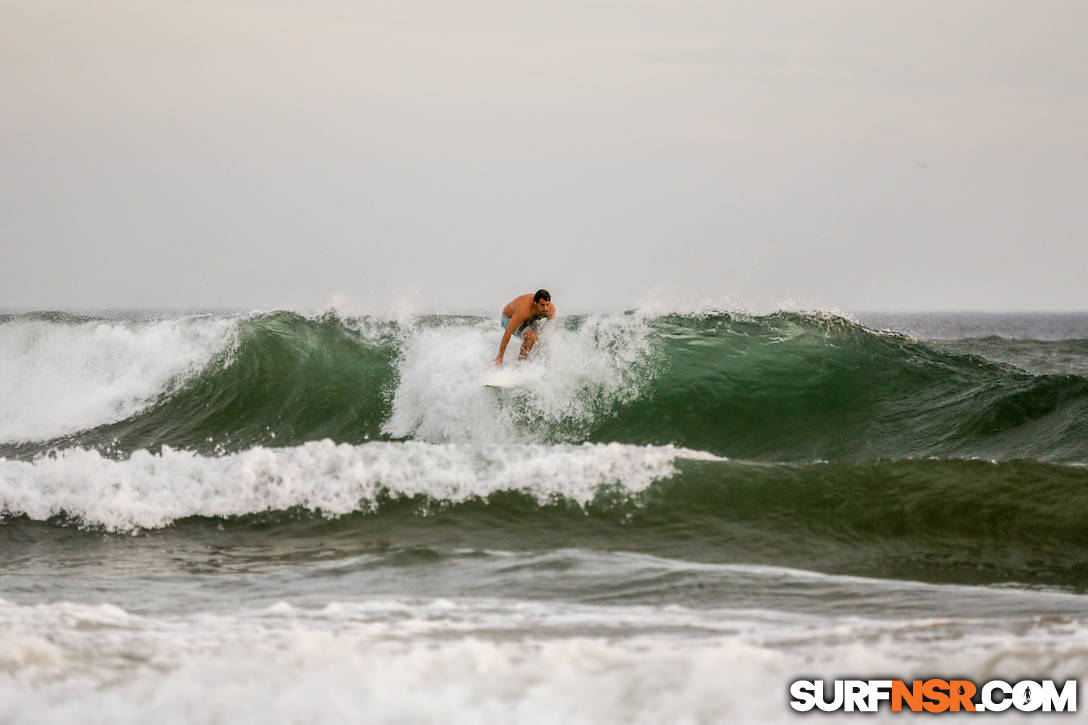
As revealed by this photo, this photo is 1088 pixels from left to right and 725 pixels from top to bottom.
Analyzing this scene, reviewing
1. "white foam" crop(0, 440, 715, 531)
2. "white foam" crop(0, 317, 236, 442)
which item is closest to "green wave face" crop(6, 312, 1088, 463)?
"white foam" crop(0, 317, 236, 442)

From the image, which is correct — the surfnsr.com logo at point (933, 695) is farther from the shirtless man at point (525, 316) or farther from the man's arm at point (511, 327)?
the man's arm at point (511, 327)

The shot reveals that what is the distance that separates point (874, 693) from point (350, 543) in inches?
180

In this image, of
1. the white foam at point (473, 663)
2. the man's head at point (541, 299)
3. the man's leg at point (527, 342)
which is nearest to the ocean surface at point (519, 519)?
the white foam at point (473, 663)

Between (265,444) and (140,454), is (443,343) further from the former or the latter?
(140,454)

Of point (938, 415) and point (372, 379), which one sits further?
point (372, 379)

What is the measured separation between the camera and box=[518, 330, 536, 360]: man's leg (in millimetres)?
12195

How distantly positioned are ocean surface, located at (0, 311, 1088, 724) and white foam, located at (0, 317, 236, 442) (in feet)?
0.18

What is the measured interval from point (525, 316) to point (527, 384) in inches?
32.4

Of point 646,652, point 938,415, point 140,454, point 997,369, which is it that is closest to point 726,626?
point 646,652

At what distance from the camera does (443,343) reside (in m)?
13.8

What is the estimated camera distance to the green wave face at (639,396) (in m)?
11.7

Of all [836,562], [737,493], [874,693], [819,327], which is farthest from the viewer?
[819,327]

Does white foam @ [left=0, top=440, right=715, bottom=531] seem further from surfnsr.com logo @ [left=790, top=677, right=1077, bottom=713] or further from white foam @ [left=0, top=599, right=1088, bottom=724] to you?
surfnsr.com logo @ [left=790, top=677, right=1077, bottom=713]

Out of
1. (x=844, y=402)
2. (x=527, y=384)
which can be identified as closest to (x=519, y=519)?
(x=527, y=384)
